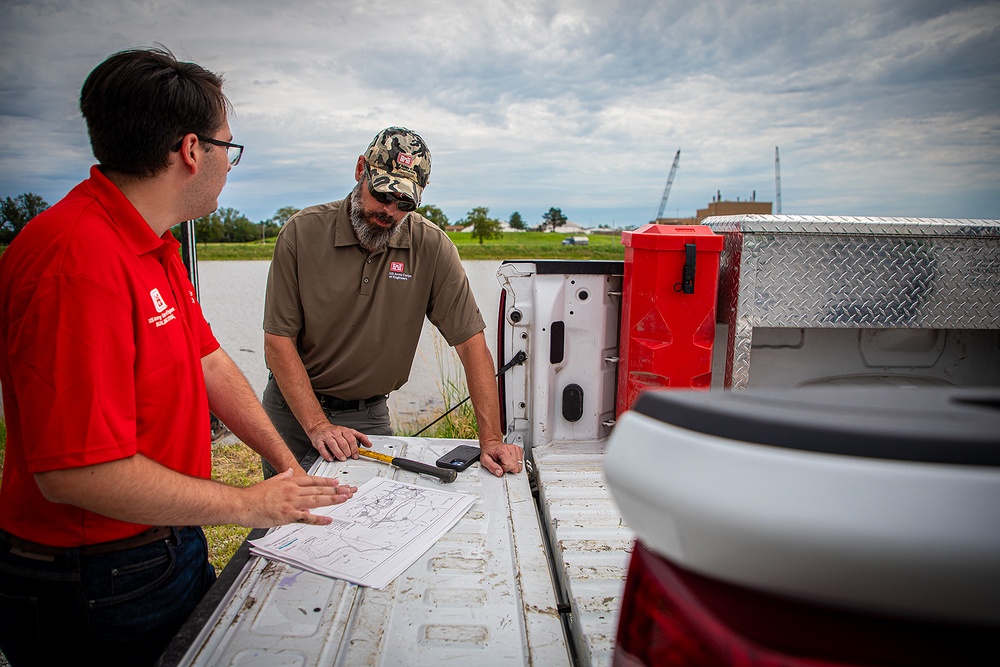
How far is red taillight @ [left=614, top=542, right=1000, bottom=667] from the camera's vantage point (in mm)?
621

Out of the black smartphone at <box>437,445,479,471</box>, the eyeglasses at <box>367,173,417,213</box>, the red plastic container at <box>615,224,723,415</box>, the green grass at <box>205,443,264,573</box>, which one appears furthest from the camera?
the green grass at <box>205,443,264,573</box>

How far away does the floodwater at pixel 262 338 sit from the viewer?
6414 mm

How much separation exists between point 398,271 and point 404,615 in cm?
178

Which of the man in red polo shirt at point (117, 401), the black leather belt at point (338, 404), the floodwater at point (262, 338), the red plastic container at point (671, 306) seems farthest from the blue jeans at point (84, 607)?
the floodwater at point (262, 338)

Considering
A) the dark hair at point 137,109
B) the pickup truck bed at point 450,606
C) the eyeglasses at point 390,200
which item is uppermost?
the dark hair at point 137,109

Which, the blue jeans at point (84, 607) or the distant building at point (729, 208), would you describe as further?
the distant building at point (729, 208)

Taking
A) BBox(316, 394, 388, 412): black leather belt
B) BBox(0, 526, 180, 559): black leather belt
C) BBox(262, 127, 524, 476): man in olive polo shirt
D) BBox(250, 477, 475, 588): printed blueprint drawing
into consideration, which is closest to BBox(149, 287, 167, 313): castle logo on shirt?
BBox(0, 526, 180, 559): black leather belt

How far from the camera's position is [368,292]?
9.86 ft

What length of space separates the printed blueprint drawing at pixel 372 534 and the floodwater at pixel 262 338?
3607 millimetres

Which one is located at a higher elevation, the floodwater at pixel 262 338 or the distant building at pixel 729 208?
the distant building at pixel 729 208

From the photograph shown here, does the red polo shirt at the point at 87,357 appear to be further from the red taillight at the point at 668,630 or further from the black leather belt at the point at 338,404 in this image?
the black leather belt at the point at 338,404

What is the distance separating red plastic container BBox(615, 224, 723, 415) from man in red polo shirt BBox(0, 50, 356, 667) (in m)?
1.33

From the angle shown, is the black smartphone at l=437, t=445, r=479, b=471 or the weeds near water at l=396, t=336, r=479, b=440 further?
the weeds near water at l=396, t=336, r=479, b=440

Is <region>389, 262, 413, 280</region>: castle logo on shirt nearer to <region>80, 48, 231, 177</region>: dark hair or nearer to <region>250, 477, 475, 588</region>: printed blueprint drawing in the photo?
<region>250, 477, 475, 588</region>: printed blueprint drawing
